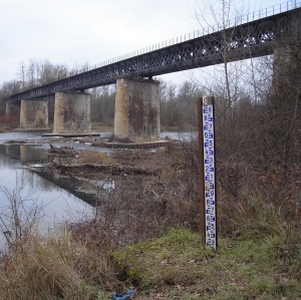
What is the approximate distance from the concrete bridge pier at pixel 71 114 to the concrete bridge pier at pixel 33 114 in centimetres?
2348

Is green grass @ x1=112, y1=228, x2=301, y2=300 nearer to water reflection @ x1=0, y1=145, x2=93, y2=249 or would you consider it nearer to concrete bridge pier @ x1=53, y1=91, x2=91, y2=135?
water reflection @ x1=0, y1=145, x2=93, y2=249

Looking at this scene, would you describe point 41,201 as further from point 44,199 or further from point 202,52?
point 202,52

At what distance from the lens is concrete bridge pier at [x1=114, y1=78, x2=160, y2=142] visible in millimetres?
38062

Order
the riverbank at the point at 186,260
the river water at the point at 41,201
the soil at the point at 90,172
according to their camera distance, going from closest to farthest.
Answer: the riverbank at the point at 186,260
the river water at the point at 41,201
the soil at the point at 90,172

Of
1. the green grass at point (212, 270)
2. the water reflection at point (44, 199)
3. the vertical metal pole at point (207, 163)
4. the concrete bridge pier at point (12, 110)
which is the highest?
the concrete bridge pier at point (12, 110)

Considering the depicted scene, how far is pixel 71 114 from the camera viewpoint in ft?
186

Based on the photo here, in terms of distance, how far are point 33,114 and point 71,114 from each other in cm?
→ 2697

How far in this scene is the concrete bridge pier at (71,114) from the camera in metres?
56.0

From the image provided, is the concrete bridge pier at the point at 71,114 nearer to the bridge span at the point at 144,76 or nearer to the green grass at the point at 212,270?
the bridge span at the point at 144,76

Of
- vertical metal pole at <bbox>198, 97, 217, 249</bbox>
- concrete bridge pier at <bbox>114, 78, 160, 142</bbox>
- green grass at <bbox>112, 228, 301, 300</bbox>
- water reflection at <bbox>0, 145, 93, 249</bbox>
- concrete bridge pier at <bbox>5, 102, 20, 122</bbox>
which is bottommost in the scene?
water reflection at <bbox>0, 145, 93, 249</bbox>

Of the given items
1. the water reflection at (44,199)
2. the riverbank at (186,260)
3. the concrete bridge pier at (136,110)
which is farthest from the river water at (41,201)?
the concrete bridge pier at (136,110)

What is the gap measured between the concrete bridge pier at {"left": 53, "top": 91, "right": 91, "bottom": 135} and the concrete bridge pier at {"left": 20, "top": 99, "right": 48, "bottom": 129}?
23477mm

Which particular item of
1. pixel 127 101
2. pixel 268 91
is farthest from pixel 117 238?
pixel 127 101

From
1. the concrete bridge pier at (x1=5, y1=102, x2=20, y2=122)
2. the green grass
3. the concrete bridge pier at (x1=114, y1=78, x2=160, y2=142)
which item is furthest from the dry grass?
the concrete bridge pier at (x1=5, y1=102, x2=20, y2=122)
